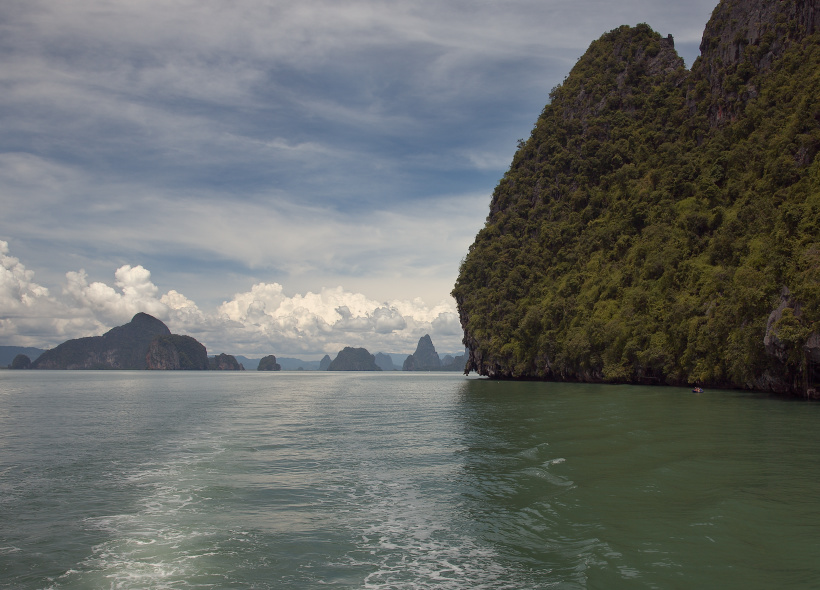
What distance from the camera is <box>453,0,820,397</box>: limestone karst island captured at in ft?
147

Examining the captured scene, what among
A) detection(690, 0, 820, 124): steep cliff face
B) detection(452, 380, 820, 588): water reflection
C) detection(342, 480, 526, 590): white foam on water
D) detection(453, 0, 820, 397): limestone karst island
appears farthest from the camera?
detection(690, 0, 820, 124): steep cliff face

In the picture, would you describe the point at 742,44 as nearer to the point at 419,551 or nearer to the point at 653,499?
the point at 653,499

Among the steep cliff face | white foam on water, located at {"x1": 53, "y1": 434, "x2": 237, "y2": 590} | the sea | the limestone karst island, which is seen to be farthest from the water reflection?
the steep cliff face

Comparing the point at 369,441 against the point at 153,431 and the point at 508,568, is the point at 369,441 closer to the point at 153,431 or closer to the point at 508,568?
the point at 153,431

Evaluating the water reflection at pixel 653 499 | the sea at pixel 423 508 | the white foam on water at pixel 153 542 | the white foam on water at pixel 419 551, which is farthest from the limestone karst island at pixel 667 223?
the white foam on water at pixel 153 542

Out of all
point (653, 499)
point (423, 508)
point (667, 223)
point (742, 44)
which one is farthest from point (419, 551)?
point (742, 44)

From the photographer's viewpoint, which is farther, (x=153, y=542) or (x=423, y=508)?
(x=423, y=508)

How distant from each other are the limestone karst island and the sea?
67.7 ft

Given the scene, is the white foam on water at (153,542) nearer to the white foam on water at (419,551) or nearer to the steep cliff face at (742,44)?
the white foam on water at (419,551)

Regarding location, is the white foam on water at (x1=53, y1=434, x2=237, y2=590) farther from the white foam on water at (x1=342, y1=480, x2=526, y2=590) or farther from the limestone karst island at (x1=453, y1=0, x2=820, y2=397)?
the limestone karst island at (x1=453, y1=0, x2=820, y2=397)

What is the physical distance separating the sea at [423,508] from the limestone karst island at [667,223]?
20635 millimetres

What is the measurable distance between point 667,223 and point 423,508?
73725mm

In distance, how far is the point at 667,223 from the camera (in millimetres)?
76188

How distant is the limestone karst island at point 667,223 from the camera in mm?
44688
